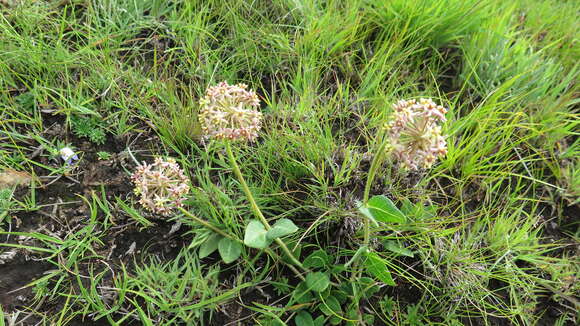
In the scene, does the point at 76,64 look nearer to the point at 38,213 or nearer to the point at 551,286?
the point at 38,213

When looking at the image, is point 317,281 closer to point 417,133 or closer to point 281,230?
point 281,230

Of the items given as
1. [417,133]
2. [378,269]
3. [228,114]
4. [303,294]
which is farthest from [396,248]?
[228,114]

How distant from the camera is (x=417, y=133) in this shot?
1.43 metres

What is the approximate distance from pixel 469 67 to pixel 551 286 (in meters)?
1.28

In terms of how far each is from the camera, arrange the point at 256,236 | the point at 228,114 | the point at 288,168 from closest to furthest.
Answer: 1. the point at 228,114
2. the point at 256,236
3. the point at 288,168

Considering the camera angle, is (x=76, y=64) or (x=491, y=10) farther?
(x=491, y=10)

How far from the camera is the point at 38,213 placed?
2.07 metres

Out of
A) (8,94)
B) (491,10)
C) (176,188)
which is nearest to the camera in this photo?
(176,188)

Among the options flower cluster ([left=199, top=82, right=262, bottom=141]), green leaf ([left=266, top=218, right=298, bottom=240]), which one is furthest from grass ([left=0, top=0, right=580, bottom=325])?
flower cluster ([left=199, top=82, right=262, bottom=141])

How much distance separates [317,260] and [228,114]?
0.77 meters

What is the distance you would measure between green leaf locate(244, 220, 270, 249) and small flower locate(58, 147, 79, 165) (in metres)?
1.08

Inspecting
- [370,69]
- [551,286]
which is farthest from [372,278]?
[370,69]

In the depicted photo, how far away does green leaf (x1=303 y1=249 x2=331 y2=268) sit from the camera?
191 cm

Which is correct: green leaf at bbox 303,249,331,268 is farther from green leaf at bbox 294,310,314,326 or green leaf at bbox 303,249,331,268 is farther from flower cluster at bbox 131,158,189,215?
flower cluster at bbox 131,158,189,215
